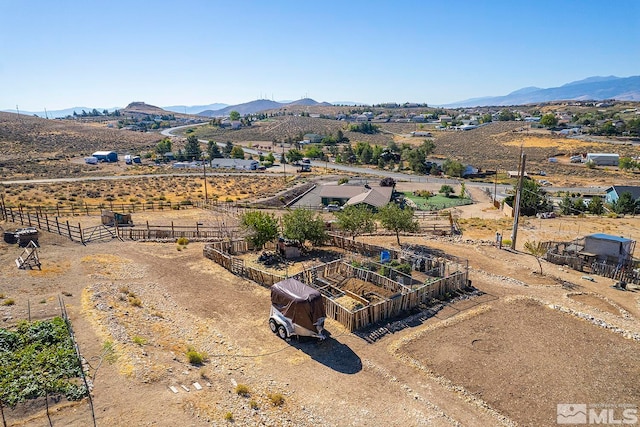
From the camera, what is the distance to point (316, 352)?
18297mm

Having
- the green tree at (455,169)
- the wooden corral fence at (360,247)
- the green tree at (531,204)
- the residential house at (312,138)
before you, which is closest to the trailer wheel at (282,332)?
the wooden corral fence at (360,247)

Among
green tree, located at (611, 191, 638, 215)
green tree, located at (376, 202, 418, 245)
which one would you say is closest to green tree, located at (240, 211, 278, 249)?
green tree, located at (376, 202, 418, 245)

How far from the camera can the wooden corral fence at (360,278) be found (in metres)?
20.7

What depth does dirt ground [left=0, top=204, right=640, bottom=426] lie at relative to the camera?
14.3 meters

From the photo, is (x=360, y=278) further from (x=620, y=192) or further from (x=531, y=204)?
(x=620, y=192)

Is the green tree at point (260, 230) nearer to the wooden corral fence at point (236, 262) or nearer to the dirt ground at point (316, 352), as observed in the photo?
the wooden corral fence at point (236, 262)

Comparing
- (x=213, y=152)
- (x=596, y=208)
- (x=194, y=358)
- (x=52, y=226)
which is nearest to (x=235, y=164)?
(x=213, y=152)

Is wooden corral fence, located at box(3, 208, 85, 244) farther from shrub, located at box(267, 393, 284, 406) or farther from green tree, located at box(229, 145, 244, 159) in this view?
green tree, located at box(229, 145, 244, 159)

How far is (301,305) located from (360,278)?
324 inches

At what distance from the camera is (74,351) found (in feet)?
54.5

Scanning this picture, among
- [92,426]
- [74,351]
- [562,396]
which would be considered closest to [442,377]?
[562,396]

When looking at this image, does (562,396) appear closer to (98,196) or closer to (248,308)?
(248,308)

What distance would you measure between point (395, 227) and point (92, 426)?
25204mm

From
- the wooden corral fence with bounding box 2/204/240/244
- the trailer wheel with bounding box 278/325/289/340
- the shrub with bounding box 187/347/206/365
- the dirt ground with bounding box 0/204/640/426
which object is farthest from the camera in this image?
the wooden corral fence with bounding box 2/204/240/244
